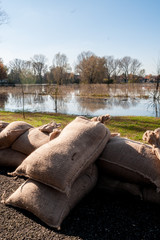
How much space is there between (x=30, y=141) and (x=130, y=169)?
1540 millimetres

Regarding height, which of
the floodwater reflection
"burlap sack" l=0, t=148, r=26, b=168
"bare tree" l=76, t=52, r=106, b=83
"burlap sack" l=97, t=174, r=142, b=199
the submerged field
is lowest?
the submerged field

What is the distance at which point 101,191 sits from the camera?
2.44 meters

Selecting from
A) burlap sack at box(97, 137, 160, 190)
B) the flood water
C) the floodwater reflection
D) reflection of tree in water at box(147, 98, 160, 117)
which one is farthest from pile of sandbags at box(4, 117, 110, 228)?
reflection of tree in water at box(147, 98, 160, 117)

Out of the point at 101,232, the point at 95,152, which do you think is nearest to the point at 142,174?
the point at 95,152

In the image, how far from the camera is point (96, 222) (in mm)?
1912

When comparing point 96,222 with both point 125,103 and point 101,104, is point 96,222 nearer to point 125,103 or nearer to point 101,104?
point 101,104

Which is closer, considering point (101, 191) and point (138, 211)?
point (138, 211)

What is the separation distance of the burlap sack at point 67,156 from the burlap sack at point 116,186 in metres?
0.39

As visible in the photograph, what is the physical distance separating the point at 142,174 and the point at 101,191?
61cm

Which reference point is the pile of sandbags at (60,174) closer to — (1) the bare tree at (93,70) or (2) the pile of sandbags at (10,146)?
(2) the pile of sandbags at (10,146)

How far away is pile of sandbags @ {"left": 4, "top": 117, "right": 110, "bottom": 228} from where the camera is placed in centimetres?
188

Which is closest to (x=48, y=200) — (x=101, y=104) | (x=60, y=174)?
(x=60, y=174)

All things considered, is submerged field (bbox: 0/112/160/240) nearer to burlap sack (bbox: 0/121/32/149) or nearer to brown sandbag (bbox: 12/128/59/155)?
brown sandbag (bbox: 12/128/59/155)

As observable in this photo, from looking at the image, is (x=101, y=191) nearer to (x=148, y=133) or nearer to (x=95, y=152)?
(x=95, y=152)
